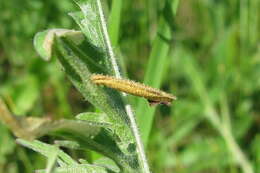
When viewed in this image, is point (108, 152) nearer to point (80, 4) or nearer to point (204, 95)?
point (80, 4)

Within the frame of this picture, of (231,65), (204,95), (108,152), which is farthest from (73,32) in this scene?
(231,65)

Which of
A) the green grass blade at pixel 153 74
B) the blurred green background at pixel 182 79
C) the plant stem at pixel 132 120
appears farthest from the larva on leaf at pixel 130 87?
the blurred green background at pixel 182 79

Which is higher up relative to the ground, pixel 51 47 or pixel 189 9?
pixel 189 9

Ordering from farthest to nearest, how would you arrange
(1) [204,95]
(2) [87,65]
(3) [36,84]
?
(3) [36,84]
(1) [204,95]
(2) [87,65]

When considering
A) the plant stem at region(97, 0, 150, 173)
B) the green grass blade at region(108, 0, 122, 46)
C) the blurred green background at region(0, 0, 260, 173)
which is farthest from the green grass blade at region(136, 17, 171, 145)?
the blurred green background at region(0, 0, 260, 173)

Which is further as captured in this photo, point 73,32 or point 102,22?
point 102,22

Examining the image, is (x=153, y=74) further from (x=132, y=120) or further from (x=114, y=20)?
(x=132, y=120)

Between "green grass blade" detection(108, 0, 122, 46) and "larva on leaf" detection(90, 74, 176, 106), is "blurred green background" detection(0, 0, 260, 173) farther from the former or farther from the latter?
"larva on leaf" detection(90, 74, 176, 106)

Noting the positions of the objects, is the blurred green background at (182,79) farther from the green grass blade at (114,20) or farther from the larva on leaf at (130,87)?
the larva on leaf at (130,87)
